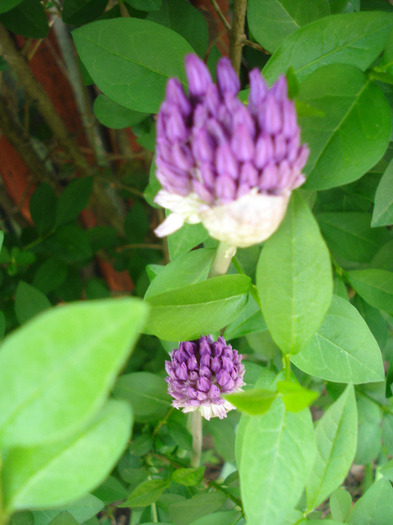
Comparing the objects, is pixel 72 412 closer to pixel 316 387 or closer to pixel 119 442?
pixel 119 442

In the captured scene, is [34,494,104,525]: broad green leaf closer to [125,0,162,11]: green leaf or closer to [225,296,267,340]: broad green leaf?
[225,296,267,340]: broad green leaf

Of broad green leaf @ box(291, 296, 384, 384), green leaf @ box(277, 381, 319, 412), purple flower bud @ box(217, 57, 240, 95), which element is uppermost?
purple flower bud @ box(217, 57, 240, 95)

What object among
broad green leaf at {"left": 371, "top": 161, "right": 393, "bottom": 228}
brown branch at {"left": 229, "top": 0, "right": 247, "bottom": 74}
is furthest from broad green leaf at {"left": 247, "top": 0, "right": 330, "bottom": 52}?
broad green leaf at {"left": 371, "top": 161, "right": 393, "bottom": 228}

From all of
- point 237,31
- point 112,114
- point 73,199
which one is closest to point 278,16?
point 237,31

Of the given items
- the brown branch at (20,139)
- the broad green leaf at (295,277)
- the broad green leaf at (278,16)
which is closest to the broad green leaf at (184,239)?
the broad green leaf at (295,277)

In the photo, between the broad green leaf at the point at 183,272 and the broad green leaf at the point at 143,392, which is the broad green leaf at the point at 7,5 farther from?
the broad green leaf at the point at 143,392

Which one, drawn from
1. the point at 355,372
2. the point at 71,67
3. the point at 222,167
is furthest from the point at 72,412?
the point at 71,67
